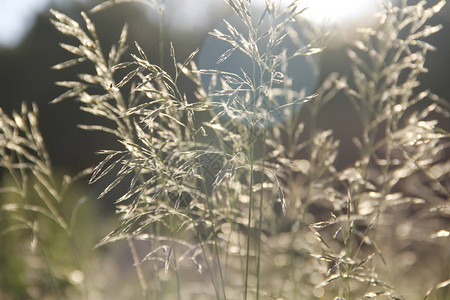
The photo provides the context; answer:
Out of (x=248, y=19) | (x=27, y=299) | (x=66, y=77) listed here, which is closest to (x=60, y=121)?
(x=66, y=77)

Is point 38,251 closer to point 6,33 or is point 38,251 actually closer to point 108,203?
point 108,203

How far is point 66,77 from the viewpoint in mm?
8773

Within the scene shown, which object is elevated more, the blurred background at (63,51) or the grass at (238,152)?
the grass at (238,152)

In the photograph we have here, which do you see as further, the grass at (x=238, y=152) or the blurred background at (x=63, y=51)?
the blurred background at (x=63, y=51)

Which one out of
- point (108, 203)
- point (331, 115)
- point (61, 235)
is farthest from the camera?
point (108, 203)

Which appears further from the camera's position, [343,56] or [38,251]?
[343,56]

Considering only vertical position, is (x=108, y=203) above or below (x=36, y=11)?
below

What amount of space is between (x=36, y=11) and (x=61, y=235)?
660cm

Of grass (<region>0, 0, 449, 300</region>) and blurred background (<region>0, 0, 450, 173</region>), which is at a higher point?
grass (<region>0, 0, 449, 300</region>)

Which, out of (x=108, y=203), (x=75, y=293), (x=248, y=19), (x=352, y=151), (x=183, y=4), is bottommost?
(x=108, y=203)

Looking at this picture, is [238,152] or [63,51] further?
[63,51]

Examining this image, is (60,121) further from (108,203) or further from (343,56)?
(343,56)

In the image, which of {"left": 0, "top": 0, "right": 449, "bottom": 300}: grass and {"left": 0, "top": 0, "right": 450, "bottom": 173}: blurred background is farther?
{"left": 0, "top": 0, "right": 450, "bottom": 173}: blurred background

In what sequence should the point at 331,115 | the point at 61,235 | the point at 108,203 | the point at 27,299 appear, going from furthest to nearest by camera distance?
the point at 108,203 < the point at 331,115 < the point at 61,235 < the point at 27,299
